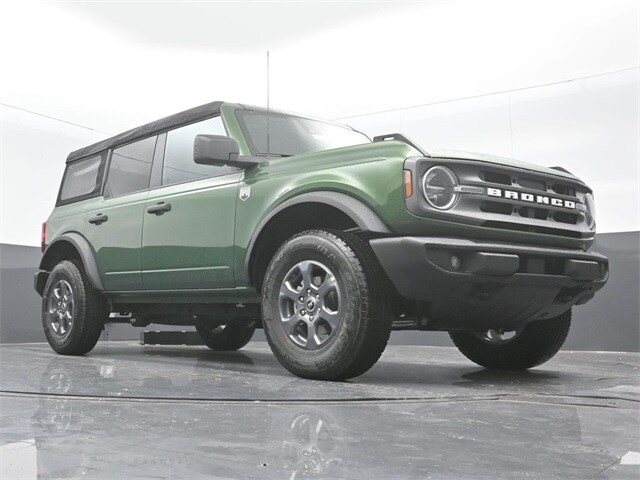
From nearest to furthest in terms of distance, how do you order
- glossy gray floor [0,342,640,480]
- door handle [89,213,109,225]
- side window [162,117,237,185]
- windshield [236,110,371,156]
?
1. glossy gray floor [0,342,640,480]
2. windshield [236,110,371,156]
3. side window [162,117,237,185]
4. door handle [89,213,109,225]

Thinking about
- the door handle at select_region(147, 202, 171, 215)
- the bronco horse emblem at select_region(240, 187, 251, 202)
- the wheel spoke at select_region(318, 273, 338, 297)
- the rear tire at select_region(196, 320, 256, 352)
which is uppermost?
the bronco horse emblem at select_region(240, 187, 251, 202)

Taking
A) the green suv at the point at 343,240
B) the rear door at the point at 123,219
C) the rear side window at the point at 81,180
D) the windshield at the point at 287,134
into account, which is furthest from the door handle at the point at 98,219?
the windshield at the point at 287,134

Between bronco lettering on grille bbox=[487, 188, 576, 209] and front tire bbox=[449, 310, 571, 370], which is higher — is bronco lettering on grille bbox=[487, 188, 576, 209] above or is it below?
above

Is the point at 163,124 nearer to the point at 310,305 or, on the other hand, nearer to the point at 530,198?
the point at 310,305

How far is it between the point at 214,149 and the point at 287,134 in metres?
0.81

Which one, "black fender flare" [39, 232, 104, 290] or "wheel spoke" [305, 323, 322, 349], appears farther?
"black fender flare" [39, 232, 104, 290]

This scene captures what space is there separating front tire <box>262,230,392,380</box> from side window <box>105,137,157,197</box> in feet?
6.24

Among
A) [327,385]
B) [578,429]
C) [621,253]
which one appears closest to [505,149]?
[621,253]

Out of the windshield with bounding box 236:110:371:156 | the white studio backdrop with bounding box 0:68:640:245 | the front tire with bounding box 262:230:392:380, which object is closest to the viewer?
the front tire with bounding box 262:230:392:380

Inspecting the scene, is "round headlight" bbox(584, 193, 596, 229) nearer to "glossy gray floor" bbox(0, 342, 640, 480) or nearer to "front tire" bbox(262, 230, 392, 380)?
"glossy gray floor" bbox(0, 342, 640, 480)

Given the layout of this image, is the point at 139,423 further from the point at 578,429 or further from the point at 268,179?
the point at 268,179

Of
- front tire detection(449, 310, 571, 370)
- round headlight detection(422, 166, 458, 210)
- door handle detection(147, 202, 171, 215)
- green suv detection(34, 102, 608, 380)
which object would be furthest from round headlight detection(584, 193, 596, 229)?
door handle detection(147, 202, 171, 215)

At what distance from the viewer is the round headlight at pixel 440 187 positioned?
11.3 ft

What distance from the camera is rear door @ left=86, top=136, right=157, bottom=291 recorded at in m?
5.13
